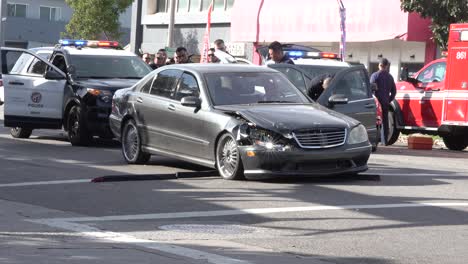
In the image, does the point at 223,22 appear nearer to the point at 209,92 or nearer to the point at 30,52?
the point at 30,52

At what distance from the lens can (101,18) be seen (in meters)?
57.0

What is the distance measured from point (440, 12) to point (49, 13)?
4913 centimetres

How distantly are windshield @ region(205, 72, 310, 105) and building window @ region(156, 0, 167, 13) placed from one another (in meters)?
34.5

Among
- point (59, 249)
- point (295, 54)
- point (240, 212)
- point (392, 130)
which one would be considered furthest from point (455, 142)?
point (59, 249)

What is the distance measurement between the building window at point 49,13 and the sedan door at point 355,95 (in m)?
57.7

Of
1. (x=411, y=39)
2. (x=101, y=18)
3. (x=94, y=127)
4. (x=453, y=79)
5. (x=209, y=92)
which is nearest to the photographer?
(x=209, y=92)

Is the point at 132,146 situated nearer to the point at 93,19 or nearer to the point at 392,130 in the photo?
the point at 392,130

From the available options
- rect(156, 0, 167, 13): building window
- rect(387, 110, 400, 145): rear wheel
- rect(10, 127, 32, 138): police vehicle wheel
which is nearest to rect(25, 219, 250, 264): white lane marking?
rect(10, 127, 32, 138): police vehicle wheel

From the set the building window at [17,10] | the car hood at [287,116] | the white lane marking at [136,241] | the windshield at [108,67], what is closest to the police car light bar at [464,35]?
the windshield at [108,67]

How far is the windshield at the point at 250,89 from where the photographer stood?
15.0 metres

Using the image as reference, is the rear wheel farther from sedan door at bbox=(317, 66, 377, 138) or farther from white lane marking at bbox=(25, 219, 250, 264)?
white lane marking at bbox=(25, 219, 250, 264)

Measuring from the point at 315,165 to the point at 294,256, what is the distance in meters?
5.02

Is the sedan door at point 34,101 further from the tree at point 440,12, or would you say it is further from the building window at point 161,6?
the building window at point 161,6

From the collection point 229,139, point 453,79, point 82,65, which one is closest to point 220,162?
point 229,139
